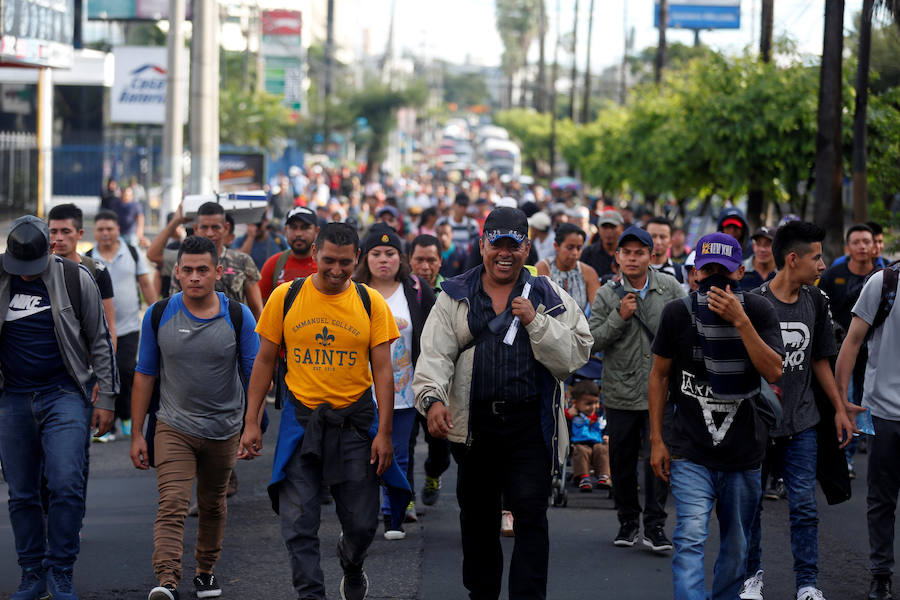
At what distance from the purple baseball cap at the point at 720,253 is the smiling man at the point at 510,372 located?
61cm

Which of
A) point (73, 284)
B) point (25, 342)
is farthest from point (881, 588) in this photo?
point (25, 342)

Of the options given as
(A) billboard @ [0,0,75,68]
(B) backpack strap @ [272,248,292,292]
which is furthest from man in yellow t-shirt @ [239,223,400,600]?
(A) billboard @ [0,0,75,68]

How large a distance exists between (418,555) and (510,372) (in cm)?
227

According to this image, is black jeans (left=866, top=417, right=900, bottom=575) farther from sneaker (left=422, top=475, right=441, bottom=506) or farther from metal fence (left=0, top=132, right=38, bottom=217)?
metal fence (left=0, top=132, right=38, bottom=217)

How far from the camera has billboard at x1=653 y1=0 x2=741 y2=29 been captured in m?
39.2

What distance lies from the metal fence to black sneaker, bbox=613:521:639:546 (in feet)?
74.9

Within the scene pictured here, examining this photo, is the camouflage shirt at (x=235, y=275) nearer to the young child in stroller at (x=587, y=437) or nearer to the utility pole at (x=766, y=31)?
the young child in stroller at (x=587, y=437)

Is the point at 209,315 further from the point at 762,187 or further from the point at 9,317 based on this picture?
the point at 762,187

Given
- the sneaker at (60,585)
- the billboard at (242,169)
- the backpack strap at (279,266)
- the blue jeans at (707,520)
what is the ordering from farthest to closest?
the billboard at (242,169) → the backpack strap at (279,266) → the sneaker at (60,585) → the blue jeans at (707,520)

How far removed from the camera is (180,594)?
6.50 meters

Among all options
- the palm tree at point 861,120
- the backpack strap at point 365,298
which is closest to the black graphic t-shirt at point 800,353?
the backpack strap at point 365,298

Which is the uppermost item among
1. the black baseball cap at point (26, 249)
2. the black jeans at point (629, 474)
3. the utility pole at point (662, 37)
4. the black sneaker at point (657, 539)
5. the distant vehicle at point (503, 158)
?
the utility pole at point (662, 37)

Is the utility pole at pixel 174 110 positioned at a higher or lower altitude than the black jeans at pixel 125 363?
higher

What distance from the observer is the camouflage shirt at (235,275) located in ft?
27.2
